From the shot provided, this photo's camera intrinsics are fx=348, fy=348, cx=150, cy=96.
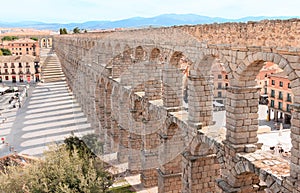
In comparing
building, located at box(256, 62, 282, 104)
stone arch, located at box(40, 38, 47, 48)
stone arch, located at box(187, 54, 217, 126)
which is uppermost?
stone arch, located at box(40, 38, 47, 48)

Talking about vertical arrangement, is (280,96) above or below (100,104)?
below

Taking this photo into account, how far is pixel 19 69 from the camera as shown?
7225 centimetres

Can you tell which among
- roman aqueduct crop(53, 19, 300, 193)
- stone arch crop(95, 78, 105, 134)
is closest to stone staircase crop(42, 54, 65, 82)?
stone arch crop(95, 78, 105, 134)

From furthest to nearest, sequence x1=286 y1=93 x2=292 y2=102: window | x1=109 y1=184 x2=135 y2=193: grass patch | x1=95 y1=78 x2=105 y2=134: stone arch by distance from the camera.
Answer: x1=286 y1=93 x2=292 y2=102: window
x1=95 y1=78 x2=105 y2=134: stone arch
x1=109 y1=184 x2=135 y2=193: grass patch

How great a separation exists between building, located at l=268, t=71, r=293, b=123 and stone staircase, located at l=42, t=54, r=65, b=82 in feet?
145

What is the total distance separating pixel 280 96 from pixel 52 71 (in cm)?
5543

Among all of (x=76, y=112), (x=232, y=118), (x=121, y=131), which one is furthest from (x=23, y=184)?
(x=76, y=112)

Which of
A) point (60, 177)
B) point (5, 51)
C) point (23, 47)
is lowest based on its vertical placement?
point (60, 177)

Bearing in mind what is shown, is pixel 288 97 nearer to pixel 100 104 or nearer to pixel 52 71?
pixel 100 104

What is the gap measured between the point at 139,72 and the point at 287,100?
21.2 meters

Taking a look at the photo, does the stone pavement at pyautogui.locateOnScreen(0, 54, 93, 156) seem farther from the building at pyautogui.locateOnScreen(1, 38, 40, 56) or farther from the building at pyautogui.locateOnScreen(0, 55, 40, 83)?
the building at pyautogui.locateOnScreen(1, 38, 40, 56)

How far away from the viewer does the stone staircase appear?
232ft

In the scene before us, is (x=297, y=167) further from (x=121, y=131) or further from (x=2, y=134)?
(x=2, y=134)

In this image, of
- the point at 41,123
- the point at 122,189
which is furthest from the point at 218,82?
the point at 122,189
